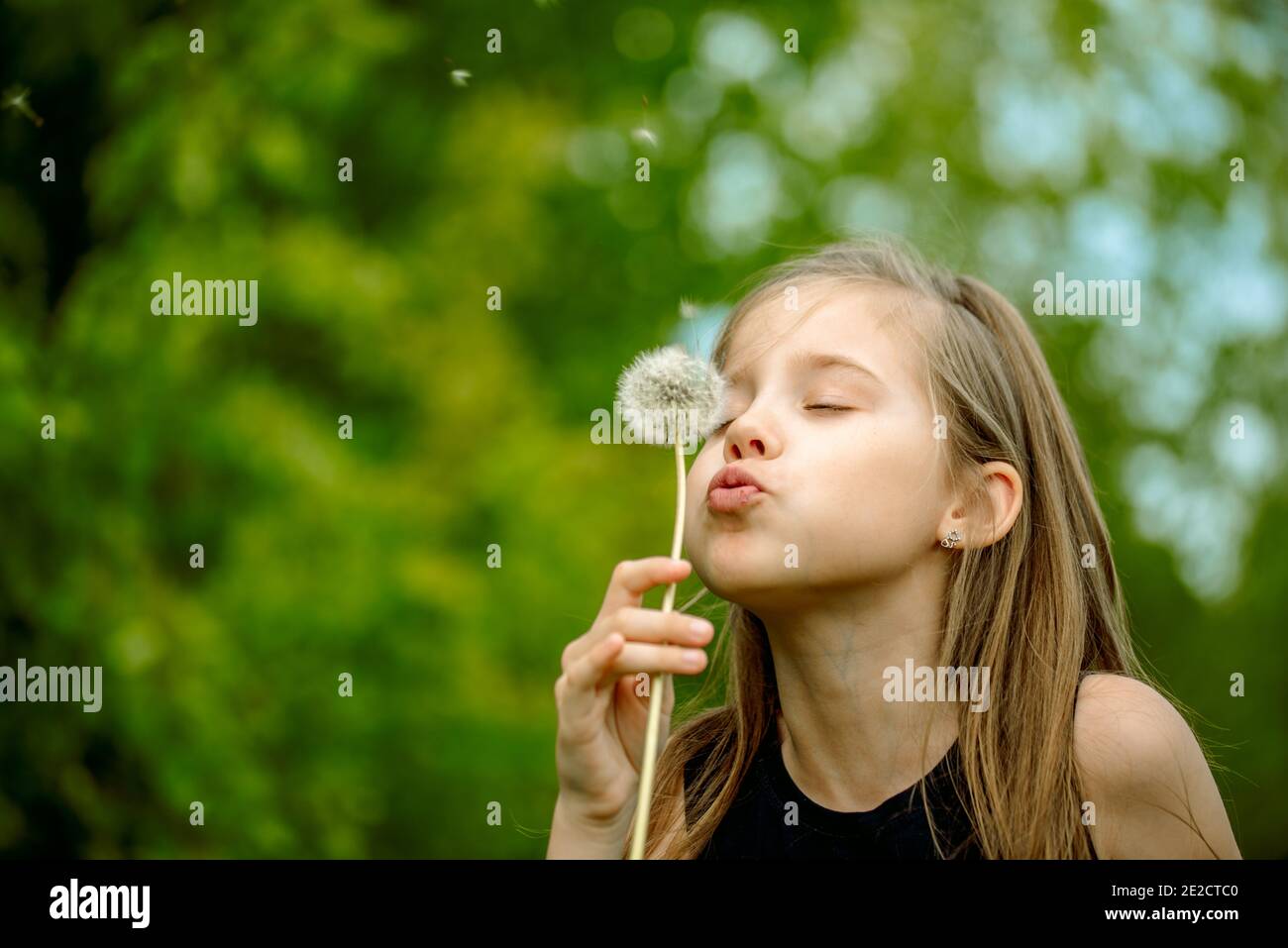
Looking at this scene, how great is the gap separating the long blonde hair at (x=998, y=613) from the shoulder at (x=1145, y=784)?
1.1 inches

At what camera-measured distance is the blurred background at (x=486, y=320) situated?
2518 mm

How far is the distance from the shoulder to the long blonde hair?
0.03 metres

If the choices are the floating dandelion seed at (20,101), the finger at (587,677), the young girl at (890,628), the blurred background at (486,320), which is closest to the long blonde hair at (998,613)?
the young girl at (890,628)

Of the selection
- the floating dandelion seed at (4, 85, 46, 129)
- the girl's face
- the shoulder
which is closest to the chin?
the girl's face

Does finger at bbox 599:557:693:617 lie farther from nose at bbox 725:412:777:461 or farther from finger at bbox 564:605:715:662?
nose at bbox 725:412:777:461

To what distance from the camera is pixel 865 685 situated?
1451 mm

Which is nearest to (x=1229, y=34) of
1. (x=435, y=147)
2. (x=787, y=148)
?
(x=787, y=148)

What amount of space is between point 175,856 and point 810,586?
182cm

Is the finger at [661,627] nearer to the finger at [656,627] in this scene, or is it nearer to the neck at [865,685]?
the finger at [656,627]

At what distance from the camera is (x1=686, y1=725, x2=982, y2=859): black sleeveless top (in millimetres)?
1373

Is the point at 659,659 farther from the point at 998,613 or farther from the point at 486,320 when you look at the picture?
the point at 486,320

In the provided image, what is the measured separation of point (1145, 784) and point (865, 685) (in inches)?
13.5

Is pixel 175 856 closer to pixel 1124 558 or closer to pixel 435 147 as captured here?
pixel 435 147

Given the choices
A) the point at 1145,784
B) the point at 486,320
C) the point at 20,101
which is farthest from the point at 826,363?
the point at 20,101
